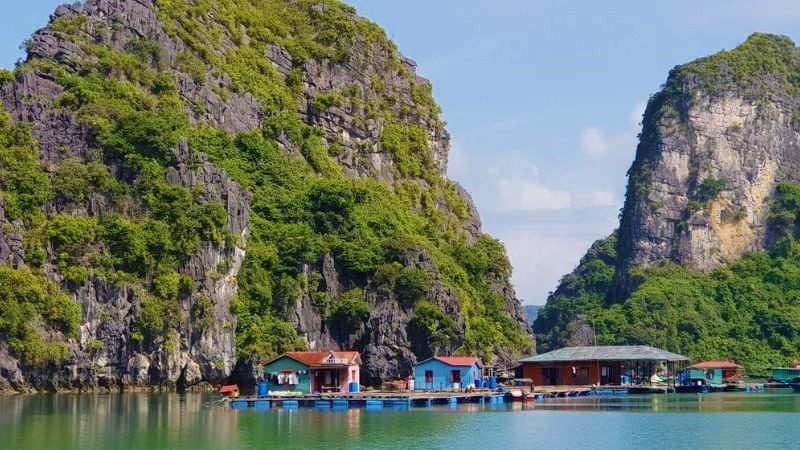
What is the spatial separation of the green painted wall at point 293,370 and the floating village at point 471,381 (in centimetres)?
5

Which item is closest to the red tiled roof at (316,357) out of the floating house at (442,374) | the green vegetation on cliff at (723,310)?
the floating house at (442,374)

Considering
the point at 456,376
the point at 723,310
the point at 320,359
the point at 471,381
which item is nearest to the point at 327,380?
the point at 320,359

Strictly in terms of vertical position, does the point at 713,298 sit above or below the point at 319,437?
above

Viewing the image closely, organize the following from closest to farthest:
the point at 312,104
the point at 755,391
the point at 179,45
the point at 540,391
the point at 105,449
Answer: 1. the point at 105,449
2. the point at 540,391
3. the point at 755,391
4. the point at 179,45
5. the point at 312,104

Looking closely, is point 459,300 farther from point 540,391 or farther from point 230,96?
point 230,96

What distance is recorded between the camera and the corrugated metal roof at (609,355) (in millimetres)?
80875

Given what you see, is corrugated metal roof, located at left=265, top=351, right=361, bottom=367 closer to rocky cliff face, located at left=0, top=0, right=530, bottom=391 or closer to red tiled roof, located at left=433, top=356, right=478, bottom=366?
red tiled roof, located at left=433, top=356, right=478, bottom=366

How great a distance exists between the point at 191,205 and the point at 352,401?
22.8m

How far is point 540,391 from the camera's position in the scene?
74.1 m

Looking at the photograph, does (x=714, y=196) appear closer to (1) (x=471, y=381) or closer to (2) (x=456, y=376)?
(1) (x=471, y=381)

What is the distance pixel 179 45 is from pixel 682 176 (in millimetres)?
67803

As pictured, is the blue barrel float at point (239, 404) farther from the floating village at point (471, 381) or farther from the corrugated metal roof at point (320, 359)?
the corrugated metal roof at point (320, 359)

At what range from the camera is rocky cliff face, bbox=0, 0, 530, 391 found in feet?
244

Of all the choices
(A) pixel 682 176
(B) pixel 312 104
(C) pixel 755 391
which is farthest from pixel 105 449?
(A) pixel 682 176
